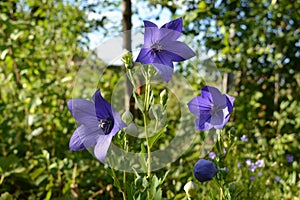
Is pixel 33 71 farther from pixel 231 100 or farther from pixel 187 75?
pixel 231 100

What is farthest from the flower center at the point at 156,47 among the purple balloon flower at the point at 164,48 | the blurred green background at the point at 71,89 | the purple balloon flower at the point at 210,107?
the blurred green background at the point at 71,89

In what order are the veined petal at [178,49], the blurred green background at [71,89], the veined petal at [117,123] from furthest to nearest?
the blurred green background at [71,89], the veined petal at [178,49], the veined petal at [117,123]

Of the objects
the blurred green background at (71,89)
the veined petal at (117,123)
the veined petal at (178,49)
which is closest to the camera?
the veined petal at (117,123)

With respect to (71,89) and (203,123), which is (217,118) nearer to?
(203,123)

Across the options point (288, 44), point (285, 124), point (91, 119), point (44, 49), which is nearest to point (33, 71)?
point (44, 49)

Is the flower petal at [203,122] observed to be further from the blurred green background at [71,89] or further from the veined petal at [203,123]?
the blurred green background at [71,89]

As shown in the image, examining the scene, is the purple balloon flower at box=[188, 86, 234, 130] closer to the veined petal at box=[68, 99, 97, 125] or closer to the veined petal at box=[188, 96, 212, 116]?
the veined petal at box=[188, 96, 212, 116]

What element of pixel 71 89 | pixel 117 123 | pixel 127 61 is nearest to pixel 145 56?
pixel 127 61
